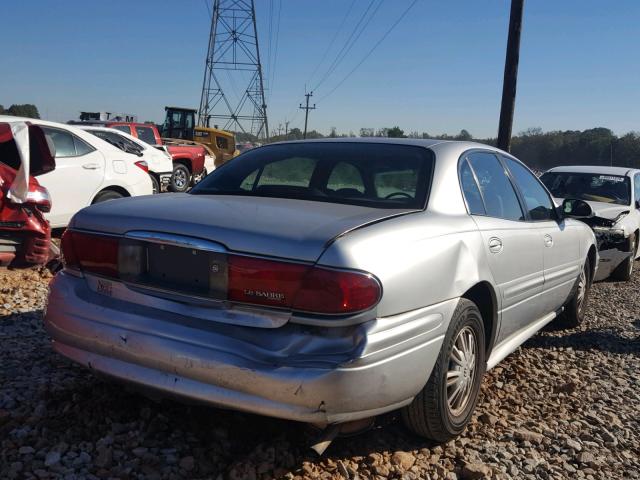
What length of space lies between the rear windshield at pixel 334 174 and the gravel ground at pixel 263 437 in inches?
46.2

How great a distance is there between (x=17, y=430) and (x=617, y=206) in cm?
801

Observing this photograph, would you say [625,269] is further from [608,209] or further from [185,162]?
[185,162]

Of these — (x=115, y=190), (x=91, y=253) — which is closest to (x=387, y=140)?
(x=91, y=253)

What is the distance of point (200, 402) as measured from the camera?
243cm

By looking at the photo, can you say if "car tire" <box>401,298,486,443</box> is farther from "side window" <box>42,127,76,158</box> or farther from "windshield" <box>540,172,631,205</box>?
"windshield" <box>540,172,631,205</box>

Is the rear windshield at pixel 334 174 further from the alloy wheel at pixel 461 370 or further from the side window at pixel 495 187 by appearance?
the alloy wheel at pixel 461 370

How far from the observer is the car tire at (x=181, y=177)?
16.6 meters

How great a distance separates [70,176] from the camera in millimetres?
7410

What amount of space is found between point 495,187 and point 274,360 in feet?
6.98

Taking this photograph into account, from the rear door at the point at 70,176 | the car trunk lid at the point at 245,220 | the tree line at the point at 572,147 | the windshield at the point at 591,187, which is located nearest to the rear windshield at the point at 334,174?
the car trunk lid at the point at 245,220

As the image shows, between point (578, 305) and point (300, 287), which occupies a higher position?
point (300, 287)

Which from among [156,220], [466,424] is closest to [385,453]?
[466,424]

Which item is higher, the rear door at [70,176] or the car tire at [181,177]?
the rear door at [70,176]

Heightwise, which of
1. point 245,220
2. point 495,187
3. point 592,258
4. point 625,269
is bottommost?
point 625,269
